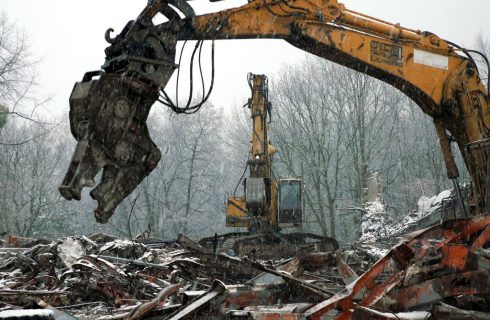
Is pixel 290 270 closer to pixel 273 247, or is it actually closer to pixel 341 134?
pixel 273 247

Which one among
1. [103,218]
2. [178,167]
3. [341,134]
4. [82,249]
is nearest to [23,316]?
[103,218]

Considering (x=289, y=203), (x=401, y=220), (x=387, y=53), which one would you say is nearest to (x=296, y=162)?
(x=401, y=220)

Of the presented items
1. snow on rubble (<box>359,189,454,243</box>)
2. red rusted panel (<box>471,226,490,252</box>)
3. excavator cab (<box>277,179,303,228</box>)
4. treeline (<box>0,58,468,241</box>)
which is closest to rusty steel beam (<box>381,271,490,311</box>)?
red rusted panel (<box>471,226,490,252</box>)

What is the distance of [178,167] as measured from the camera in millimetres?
45156

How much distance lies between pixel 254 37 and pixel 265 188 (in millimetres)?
10752

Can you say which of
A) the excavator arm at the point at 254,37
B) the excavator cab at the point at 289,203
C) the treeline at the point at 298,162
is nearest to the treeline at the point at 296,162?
the treeline at the point at 298,162

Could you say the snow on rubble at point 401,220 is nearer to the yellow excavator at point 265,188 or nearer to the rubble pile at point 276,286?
the yellow excavator at point 265,188

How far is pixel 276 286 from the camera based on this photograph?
491cm

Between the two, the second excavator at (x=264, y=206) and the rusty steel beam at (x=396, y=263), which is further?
the second excavator at (x=264, y=206)

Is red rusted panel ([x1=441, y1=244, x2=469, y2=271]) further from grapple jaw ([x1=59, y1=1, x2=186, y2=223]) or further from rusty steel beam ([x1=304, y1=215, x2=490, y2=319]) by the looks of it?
grapple jaw ([x1=59, y1=1, x2=186, y2=223])

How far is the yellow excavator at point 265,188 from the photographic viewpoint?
17328mm

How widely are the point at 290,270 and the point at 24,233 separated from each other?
33329 millimetres

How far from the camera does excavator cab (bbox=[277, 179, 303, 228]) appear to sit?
57.8 feet

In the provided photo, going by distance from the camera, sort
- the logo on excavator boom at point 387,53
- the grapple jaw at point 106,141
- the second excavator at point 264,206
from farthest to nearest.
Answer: the second excavator at point 264,206, the logo on excavator boom at point 387,53, the grapple jaw at point 106,141
